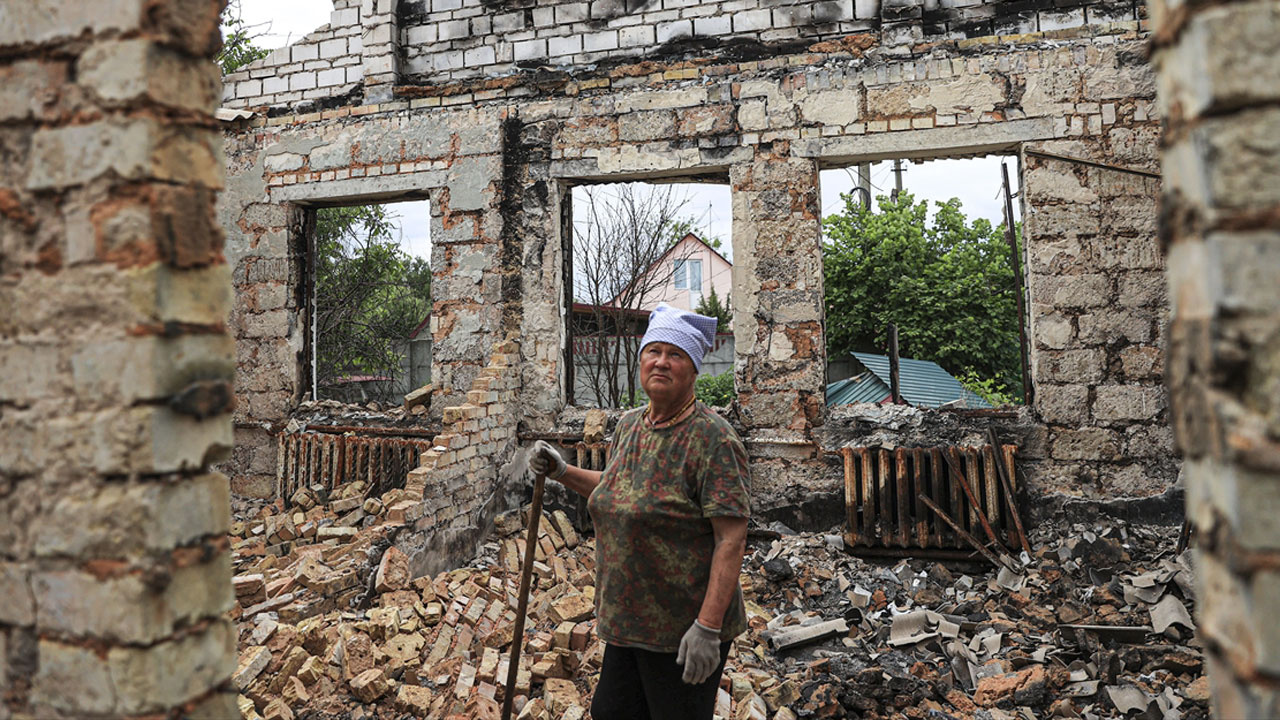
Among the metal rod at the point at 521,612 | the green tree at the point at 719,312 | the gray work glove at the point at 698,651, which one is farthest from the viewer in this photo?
the green tree at the point at 719,312

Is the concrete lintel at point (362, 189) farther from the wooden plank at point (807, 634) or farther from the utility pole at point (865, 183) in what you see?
the utility pole at point (865, 183)

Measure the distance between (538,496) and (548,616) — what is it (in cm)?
162

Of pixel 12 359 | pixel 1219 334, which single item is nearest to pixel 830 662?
pixel 1219 334

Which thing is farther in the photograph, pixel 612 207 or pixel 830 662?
pixel 612 207

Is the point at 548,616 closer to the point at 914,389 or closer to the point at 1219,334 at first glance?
the point at 1219,334

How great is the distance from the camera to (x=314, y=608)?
14.8 ft

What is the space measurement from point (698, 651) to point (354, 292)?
10690 millimetres

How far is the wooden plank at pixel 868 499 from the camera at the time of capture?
563cm

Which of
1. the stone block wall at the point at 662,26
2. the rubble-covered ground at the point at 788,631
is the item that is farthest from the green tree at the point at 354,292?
the rubble-covered ground at the point at 788,631

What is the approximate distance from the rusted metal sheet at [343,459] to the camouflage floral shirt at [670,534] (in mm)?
4116

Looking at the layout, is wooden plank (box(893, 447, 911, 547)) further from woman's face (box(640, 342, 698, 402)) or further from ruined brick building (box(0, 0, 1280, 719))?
woman's face (box(640, 342, 698, 402))

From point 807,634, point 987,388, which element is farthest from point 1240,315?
point 987,388

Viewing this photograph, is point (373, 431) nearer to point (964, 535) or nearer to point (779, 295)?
point (779, 295)

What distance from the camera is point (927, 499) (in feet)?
18.2
